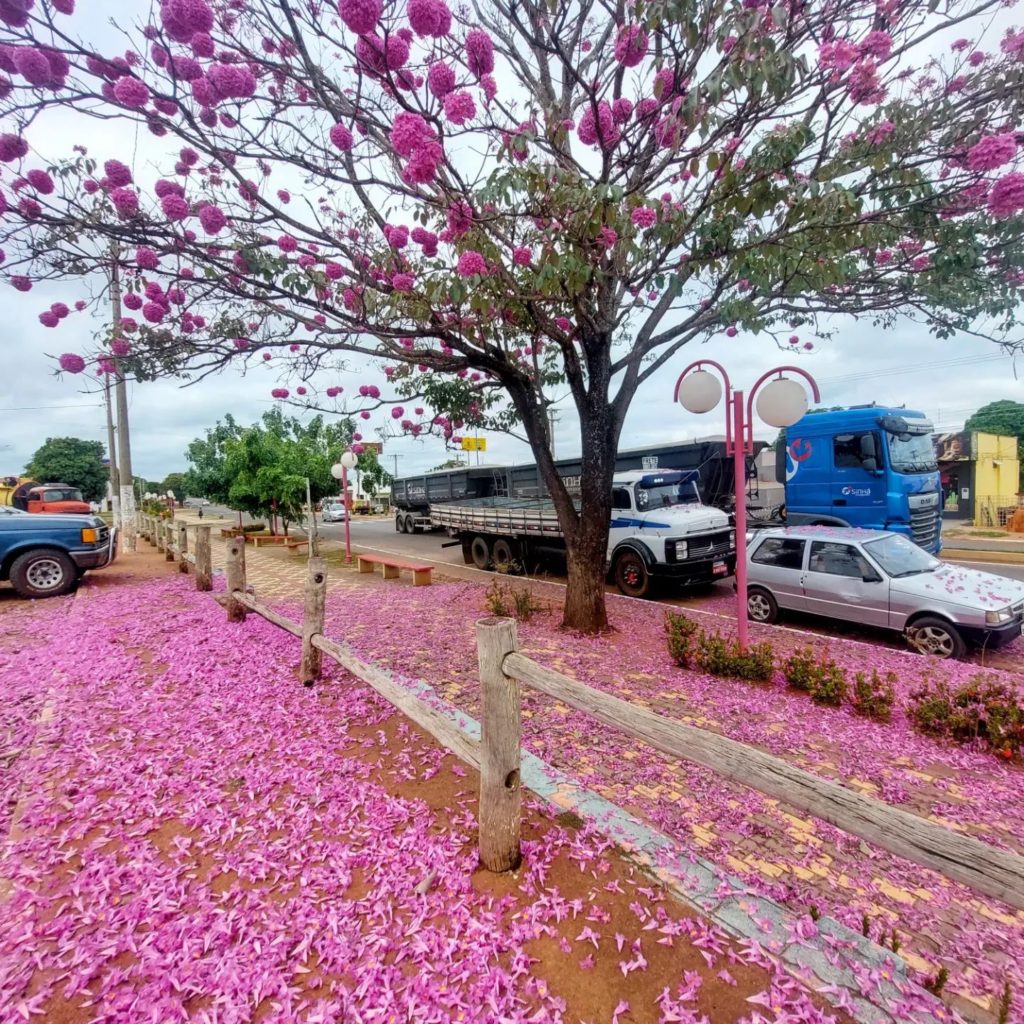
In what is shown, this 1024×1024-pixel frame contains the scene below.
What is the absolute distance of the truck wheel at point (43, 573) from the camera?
27.1 feet

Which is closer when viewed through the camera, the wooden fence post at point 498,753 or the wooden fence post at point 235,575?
the wooden fence post at point 498,753

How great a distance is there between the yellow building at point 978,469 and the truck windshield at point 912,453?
16.0 meters

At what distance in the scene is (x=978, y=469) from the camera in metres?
22.5

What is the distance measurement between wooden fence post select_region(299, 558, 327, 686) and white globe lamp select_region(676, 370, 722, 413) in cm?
380

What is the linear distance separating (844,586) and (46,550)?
451 inches

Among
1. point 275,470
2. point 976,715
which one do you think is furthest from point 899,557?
point 275,470

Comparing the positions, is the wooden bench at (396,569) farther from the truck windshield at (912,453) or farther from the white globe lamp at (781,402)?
the truck windshield at (912,453)

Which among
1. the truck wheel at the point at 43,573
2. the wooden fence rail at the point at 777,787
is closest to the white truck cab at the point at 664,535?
the wooden fence rail at the point at 777,787

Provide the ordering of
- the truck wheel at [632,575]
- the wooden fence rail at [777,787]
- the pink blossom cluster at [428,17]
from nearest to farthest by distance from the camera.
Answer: the wooden fence rail at [777,787] < the pink blossom cluster at [428,17] < the truck wheel at [632,575]

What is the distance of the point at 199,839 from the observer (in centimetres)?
250

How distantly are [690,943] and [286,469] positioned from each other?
58.0 feet

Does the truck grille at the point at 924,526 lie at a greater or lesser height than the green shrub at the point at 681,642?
greater

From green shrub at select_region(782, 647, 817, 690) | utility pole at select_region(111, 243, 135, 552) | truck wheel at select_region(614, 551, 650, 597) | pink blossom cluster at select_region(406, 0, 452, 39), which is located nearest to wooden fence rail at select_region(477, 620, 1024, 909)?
green shrub at select_region(782, 647, 817, 690)

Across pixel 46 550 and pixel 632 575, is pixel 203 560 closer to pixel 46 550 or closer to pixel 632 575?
pixel 46 550
